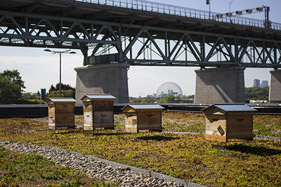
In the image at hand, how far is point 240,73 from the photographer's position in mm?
62031

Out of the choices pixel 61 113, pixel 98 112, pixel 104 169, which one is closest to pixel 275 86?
pixel 61 113

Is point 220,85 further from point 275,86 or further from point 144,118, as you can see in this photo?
point 144,118

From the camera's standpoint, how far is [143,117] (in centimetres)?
2039

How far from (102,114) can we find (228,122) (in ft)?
33.5

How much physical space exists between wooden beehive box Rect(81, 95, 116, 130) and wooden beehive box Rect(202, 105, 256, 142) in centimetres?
907

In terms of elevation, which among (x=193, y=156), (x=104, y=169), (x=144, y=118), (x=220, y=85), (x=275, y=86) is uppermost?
(x=275, y=86)

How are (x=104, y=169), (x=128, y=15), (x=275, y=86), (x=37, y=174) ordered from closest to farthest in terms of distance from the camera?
(x=37, y=174), (x=104, y=169), (x=128, y=15), (x=275, y=86)

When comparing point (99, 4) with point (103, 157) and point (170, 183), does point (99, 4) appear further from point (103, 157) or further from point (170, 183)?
point (170, 183)

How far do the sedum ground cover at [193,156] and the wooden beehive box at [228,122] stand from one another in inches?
19.4

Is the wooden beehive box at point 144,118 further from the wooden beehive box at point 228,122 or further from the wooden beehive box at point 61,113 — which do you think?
the wooden beehive box at point 61,113

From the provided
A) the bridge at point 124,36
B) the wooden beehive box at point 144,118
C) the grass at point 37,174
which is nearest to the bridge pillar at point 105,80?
the bridge at point 124,36

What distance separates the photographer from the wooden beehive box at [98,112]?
22938 mm

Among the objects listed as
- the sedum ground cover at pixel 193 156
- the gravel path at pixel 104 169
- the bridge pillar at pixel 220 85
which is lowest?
the gravel path at pixel 104 169

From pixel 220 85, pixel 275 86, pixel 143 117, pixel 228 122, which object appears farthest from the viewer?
pixel 275 86
